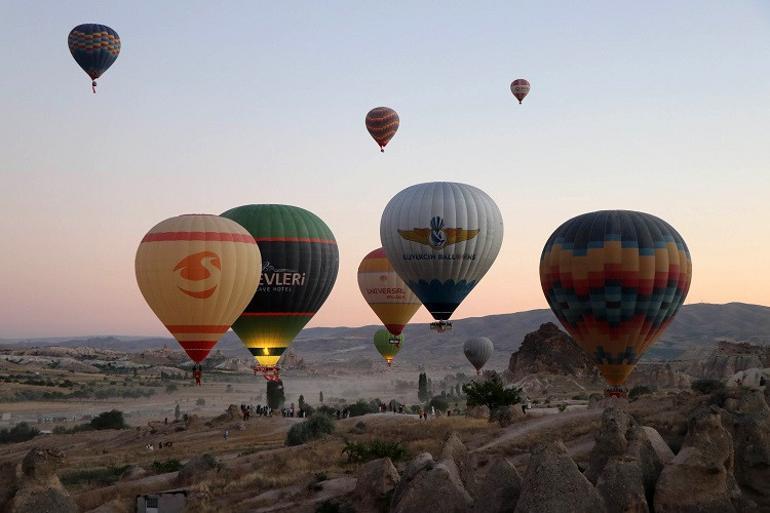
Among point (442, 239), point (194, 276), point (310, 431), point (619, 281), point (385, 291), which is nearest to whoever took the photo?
point (194, 276)

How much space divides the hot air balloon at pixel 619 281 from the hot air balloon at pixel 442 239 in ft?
22.2

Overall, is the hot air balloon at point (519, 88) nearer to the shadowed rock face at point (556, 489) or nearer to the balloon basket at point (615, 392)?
the balloon basket at point (615, 392)

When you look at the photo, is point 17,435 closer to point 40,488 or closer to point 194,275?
point 194,275

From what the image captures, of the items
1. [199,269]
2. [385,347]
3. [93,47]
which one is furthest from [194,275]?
[385,347]

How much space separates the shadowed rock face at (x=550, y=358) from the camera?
304ft

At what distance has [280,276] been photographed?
160 ft

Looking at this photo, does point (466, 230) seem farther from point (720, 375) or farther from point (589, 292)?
point (720, 375)

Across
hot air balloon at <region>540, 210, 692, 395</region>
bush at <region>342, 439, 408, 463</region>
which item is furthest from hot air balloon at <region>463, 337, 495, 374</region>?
bush at <region>342, 439, 408, 463</region>

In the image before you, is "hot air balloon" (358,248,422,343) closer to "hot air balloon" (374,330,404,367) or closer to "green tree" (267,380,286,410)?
"hot air balloon" (374,330,404,367)

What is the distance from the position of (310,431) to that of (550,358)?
5318cm

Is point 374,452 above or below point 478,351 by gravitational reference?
below

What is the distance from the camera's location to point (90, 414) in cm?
9712

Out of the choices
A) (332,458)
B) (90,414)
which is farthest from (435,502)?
(90,414)

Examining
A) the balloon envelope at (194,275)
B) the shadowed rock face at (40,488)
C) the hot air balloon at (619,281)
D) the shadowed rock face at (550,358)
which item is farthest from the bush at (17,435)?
the shadowed rock face at (40,488)
